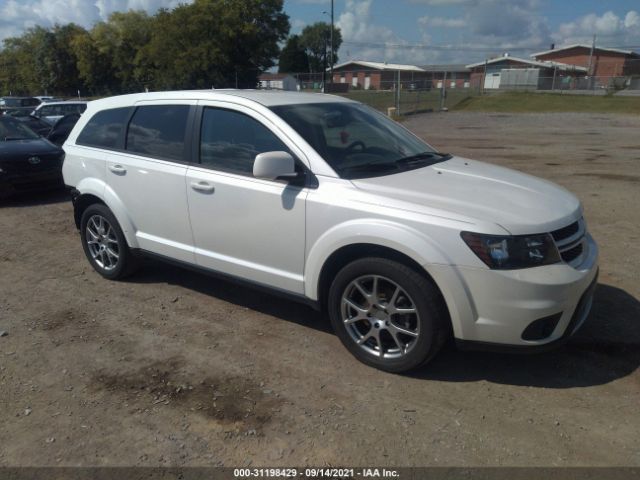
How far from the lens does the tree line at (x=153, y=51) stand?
48.4 metres

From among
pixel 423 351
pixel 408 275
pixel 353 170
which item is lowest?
pixel 423 351

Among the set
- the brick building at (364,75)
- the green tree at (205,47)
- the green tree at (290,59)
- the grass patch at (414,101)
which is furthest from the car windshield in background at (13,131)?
the green tree at (290,59)

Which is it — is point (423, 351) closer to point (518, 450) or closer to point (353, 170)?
point (518, 450)

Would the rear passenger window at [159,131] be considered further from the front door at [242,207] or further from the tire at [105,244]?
the tire at [105,244]

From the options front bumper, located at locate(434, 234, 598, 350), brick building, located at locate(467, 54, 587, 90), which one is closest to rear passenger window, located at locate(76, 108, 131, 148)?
front bumper, located at locate(434, 234, 598, 350)

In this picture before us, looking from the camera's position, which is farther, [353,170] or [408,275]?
[353,170]

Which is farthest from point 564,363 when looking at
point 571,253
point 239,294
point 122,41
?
point 122,41

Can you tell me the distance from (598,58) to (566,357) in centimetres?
8607

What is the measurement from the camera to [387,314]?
11.3 feet

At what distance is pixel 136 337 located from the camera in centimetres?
414

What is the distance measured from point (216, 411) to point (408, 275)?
4.69ft

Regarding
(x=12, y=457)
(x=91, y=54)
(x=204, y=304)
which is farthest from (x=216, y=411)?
(x=91, y=54)

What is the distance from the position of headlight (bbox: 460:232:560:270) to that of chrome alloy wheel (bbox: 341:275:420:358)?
54cm

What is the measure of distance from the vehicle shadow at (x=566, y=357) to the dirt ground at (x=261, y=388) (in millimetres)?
13
